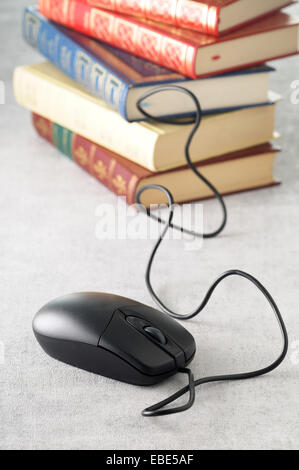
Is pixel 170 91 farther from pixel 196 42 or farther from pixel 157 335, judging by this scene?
pixel 157 335

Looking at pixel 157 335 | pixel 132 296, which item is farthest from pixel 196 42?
pixel 157 335

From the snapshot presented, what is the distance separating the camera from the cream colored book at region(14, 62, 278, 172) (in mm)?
996

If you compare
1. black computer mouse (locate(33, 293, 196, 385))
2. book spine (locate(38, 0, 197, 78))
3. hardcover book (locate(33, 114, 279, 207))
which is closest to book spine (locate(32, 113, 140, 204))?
hardcover book (locate(33, 114, 279, 207))

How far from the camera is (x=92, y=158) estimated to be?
109 centimetres

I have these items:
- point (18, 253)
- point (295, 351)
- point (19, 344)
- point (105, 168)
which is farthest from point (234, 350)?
point (105, 168)

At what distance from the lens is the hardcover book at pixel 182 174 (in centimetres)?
101

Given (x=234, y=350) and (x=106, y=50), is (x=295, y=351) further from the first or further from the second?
(x=106, y=50)

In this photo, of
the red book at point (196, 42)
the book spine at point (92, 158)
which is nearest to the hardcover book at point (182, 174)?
the book spine at point (92, 158)

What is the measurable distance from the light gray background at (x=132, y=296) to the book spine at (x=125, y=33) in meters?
0.20

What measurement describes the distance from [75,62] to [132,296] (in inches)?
17.5

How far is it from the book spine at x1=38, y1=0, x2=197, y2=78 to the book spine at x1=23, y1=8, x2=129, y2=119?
1.1 inches

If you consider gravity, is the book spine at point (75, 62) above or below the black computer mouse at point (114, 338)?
above

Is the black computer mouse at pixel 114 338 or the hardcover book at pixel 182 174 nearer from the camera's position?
the black computer mouse at pixel 114 338

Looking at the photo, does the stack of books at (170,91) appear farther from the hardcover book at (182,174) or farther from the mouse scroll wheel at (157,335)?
the mouse scroll wheel at (157,335)
